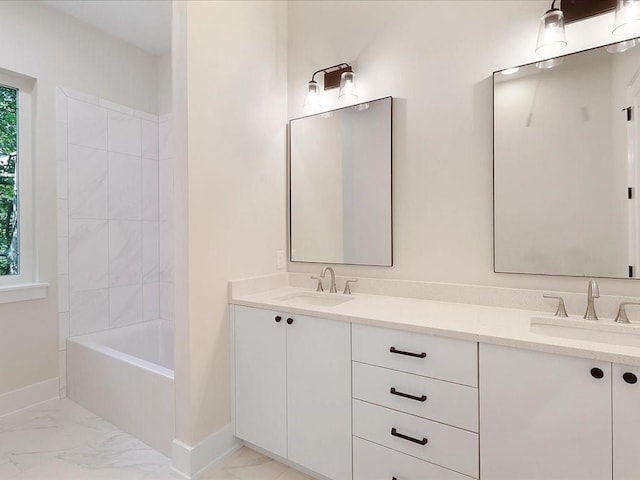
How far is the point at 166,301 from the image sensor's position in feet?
10.3

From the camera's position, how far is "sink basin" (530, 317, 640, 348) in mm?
1321

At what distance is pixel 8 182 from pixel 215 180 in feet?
5.36

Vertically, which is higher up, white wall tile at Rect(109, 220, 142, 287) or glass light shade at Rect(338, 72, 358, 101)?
glass light shade at Rect(338, 72, 358, 101)

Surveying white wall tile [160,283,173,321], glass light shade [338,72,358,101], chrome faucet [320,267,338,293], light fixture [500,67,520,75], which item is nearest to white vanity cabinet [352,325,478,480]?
chrome faucet [320,267,338,293]

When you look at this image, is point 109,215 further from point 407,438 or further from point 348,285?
point 407,438

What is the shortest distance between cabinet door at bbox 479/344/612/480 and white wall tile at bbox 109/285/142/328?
2.71m

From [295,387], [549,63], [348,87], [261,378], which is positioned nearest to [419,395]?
[295,387]

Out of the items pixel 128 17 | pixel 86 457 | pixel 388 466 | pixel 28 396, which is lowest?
pixel 86 457

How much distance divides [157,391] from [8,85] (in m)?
2.21

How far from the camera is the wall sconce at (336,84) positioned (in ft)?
6.73

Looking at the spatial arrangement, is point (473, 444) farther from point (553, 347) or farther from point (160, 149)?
point (160, 149)

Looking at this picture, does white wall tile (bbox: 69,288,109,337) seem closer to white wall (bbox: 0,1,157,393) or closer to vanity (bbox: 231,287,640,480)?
white wall (bbox: 0,1,157,393)

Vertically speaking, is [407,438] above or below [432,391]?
below

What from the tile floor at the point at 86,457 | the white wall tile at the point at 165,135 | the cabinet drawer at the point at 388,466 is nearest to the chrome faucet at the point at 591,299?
the cabinet drawer at the point at 388,466
